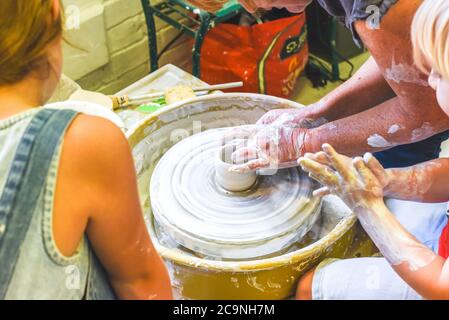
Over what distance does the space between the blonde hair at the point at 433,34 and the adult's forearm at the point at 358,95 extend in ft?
1.40

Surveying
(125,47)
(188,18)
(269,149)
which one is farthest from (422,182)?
(125,47)

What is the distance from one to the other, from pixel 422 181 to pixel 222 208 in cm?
48

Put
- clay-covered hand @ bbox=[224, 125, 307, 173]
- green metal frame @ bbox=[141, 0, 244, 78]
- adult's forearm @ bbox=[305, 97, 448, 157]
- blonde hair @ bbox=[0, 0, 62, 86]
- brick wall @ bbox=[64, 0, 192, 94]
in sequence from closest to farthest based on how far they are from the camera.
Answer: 1. blonde hair @ bbox=[0, 0, 62, 86]
2. adult's forearm @ bbox=[305, 97, 448, 157]
3. clay-covered hand @ bbox=[224, 125, 307, 173]
4. green metal frame @ bbox=[141, 0, 244, 78]
5. brick wall @ bbox=[64, 0, 192, 94]

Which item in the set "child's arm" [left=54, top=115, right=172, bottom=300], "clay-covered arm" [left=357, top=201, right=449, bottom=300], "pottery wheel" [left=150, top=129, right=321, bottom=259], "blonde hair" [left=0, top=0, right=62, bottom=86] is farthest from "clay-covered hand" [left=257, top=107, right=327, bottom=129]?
"blonde hair" [left=0, top=0, right=62, bottom=86]

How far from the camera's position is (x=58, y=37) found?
0.73 meters

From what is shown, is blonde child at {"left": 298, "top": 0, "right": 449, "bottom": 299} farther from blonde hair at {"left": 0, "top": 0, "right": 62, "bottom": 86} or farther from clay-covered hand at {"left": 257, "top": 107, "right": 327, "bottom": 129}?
blonde hair at {"left": 0, "top": 0, "right": 62, "bottom": 86}

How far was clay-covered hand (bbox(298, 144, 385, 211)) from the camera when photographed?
3.68 ft

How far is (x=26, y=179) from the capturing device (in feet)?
2.21

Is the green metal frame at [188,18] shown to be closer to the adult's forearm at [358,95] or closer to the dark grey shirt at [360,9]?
the adult's forearm at [358,95]

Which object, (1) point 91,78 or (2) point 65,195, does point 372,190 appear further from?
(1) point 91,78

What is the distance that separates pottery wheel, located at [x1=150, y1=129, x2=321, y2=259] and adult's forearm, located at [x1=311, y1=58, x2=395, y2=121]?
8.0 inches

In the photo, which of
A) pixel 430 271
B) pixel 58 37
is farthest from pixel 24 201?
pixel 430 271

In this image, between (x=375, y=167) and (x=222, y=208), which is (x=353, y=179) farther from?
(x=222, y=208)
